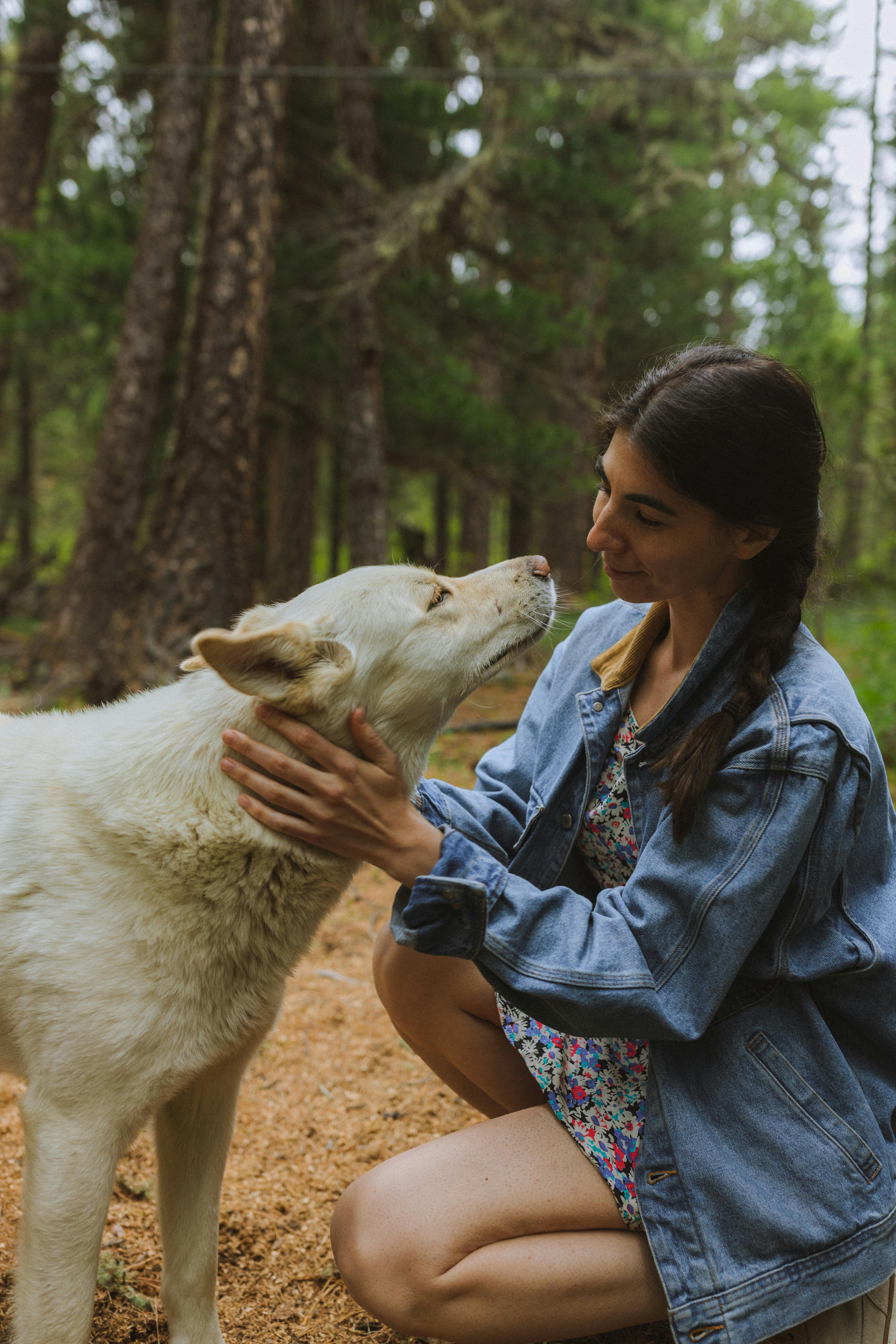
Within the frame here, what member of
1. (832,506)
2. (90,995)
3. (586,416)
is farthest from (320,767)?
(586,416)

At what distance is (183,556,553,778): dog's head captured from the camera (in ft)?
5.70

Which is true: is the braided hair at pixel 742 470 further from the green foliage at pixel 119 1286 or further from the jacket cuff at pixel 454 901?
the green foliage at pixel 119 1286

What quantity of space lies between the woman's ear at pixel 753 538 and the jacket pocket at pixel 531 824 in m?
0.74

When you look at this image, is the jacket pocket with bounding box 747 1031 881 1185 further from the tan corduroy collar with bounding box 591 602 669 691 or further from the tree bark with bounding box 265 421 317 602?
the tree bark with bounding box 265 421 317 602

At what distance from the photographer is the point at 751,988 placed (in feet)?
5.52

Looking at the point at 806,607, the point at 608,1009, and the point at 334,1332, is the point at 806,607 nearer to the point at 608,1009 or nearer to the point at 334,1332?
the point at 608,1009

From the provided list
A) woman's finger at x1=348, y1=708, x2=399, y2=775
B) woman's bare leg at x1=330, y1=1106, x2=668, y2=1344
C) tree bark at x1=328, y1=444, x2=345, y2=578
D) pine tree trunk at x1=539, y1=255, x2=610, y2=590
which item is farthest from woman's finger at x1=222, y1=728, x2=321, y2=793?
tree bark at x1=328, y1=444, x2=345, y2=578

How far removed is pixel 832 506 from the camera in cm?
229

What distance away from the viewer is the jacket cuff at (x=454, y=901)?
1567mm

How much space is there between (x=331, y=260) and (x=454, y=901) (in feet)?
27.4

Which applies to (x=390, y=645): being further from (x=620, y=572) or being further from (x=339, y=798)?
(x=620, y=572)

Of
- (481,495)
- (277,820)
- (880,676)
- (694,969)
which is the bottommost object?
(880,676)

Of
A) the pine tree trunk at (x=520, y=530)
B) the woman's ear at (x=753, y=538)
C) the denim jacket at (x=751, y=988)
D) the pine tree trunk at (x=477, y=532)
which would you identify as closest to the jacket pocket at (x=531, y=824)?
the denim jacket at (x=751, y=988)

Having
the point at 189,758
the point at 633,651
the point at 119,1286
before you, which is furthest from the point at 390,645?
the point at 119,1286
